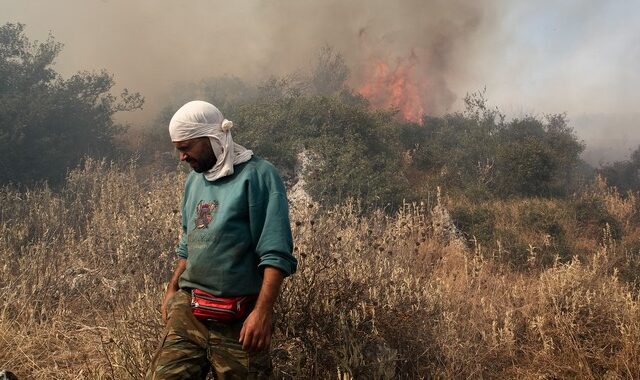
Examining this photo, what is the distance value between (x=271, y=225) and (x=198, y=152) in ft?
1.84

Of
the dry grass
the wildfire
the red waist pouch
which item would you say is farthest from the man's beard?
the wildfire

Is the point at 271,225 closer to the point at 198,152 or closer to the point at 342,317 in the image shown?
the point at 198,152

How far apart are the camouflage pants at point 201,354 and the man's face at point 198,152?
718 mm

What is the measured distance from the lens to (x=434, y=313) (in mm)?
3855

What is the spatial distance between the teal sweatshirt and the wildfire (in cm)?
1837

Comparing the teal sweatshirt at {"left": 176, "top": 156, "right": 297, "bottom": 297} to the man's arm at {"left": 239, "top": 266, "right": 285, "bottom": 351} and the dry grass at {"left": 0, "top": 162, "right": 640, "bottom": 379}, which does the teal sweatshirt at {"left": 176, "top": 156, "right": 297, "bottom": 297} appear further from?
the dry grass at {"left": 0, "top": 162, "right": 640, "bottom": 379}

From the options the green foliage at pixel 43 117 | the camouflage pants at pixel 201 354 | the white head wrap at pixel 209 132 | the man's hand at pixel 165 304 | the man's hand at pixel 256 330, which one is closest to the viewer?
the man's hand at pixel 256 330

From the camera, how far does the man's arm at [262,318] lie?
1.99 metres

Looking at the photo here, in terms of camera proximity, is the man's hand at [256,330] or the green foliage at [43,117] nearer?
the man's hand at [256,330]

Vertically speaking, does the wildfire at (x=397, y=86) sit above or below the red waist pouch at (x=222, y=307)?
above

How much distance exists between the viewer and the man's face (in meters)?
2.28

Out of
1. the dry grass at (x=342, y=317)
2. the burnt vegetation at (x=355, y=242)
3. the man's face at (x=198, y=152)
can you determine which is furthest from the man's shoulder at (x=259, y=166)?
the burnt vegetation at (x=355, y=242)

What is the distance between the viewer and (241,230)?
2170mm

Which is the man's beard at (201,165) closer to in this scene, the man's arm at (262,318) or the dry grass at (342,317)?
the man's arm at (262,318)
